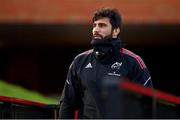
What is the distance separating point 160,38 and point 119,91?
2260cm

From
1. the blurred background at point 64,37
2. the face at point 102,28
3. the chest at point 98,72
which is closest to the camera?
the chest at point 98,72

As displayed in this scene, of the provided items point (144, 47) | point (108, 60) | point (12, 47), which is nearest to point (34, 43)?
point (12, 47)

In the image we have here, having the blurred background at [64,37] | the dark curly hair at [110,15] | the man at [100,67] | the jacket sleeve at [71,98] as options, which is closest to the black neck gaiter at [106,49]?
the man at [100,67]

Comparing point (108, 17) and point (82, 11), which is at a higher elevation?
point (108, 17)

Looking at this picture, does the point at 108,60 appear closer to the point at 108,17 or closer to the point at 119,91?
the point at 108,17

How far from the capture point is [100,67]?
21.2ft

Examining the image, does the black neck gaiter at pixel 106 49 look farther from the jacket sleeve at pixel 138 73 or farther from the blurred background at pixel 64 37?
the blurred background at pixel 64 37

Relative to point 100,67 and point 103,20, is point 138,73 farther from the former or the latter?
point 103,20

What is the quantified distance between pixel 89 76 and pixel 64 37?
66.2 ft

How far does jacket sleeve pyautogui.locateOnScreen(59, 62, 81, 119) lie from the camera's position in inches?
257

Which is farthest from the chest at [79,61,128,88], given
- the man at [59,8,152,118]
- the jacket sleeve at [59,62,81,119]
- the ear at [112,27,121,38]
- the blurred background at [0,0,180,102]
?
the blurred background at [0,0,180,102]

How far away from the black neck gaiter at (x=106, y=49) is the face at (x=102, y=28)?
45 millimetres

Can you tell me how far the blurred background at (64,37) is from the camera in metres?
22.8

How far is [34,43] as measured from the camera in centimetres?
2819
